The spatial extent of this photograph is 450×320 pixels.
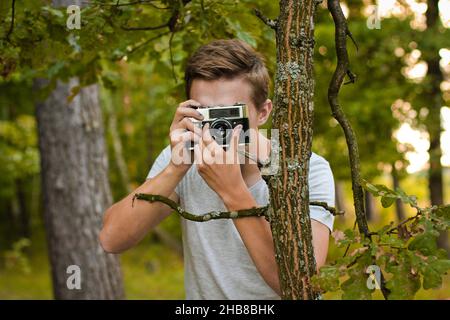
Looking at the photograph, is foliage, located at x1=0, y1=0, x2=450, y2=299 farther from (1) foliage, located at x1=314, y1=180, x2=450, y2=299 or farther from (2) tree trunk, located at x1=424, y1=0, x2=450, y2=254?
(2) tree trunk, located at x1=424, y1=0, x2=450, y2=254

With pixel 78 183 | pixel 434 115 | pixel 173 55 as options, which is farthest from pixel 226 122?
pixel 434 115

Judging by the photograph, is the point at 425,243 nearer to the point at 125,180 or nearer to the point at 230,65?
the point at 230,65

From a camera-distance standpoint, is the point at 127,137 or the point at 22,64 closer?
the point at 22,64

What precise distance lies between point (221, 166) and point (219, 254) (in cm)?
72

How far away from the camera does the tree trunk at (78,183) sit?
18.0 feet

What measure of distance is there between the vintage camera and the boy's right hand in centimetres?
7

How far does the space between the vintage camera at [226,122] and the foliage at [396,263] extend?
29.0 inches

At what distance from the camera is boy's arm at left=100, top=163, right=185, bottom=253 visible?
7.57ft

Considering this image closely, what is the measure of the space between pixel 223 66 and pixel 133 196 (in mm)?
671

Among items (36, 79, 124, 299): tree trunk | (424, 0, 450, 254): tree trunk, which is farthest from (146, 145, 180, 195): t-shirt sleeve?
(424, 0, 450, 254): tree trunk

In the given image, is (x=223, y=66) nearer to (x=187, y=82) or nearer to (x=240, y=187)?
(x=187, y=82)

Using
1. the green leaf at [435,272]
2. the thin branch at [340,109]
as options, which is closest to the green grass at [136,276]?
the thin branch at [340,109]

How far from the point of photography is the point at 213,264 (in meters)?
2.54

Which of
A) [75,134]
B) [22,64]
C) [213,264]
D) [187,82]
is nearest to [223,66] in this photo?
[187,82]
